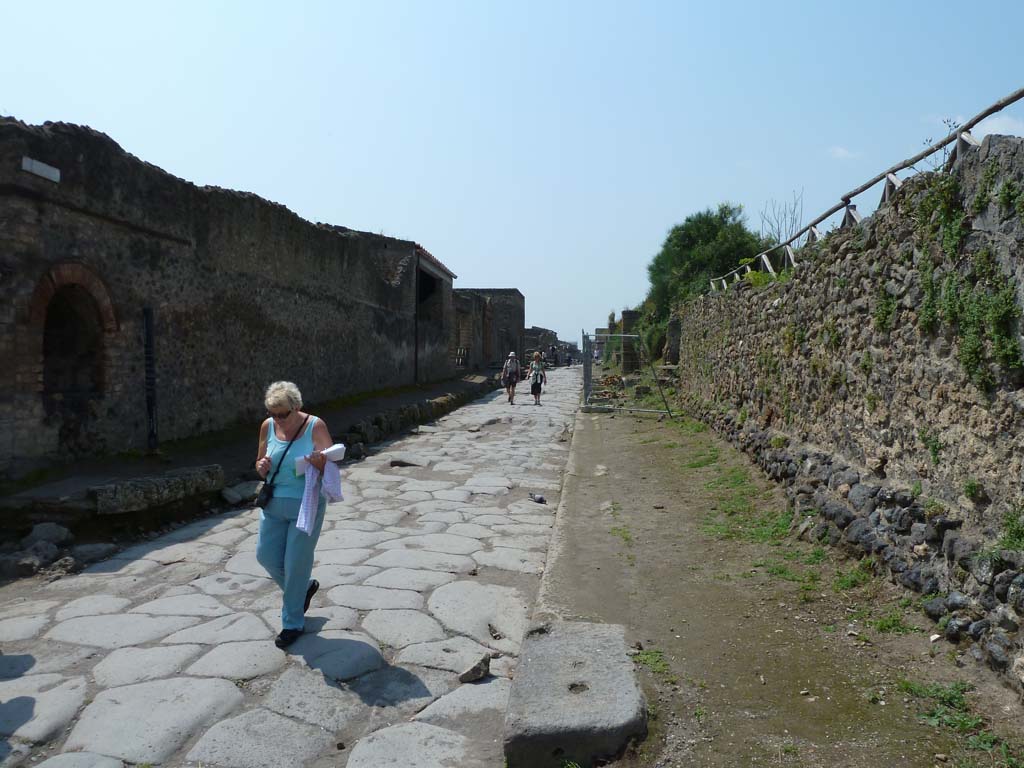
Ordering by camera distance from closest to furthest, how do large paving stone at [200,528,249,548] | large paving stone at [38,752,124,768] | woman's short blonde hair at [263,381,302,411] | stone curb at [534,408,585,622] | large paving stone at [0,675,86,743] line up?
large paving stone at [38,752,124,768]
large paving stone at [0,675,86,743]
woman's short blonde hair at [263,381,302,411]
stone curb at [534,408,585,622]
large paving stone at [200,528,249,548]

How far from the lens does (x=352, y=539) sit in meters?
5.70

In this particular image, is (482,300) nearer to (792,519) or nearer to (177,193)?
(177,193)

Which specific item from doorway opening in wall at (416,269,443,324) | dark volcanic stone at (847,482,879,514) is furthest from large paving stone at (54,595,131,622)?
doorway opening in wall at (416,269,443,324)

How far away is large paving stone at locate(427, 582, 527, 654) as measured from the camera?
3.88 meters

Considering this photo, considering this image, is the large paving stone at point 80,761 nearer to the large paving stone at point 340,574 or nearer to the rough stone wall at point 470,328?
the large paving stone at point 340,574

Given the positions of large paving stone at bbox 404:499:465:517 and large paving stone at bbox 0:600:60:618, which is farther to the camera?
large paving stone at bbox 404:499:465:517

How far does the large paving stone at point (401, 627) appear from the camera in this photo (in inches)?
149

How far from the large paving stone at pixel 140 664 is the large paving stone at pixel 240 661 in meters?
0.09

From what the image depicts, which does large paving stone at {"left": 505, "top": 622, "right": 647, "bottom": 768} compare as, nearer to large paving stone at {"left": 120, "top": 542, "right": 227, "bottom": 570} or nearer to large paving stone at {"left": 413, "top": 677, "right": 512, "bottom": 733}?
large paving stone at {"left": 413, "top": 677, "right": 512, "bottom": 733}

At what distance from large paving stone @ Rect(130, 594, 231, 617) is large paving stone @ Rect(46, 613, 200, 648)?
2.7 inches

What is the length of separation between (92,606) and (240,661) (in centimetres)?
133

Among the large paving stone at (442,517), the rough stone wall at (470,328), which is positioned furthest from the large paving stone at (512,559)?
the rough stone wall at (470,328)

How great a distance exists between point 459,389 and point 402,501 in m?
13.1

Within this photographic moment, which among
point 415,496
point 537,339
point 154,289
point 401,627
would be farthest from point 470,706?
point 537,339
